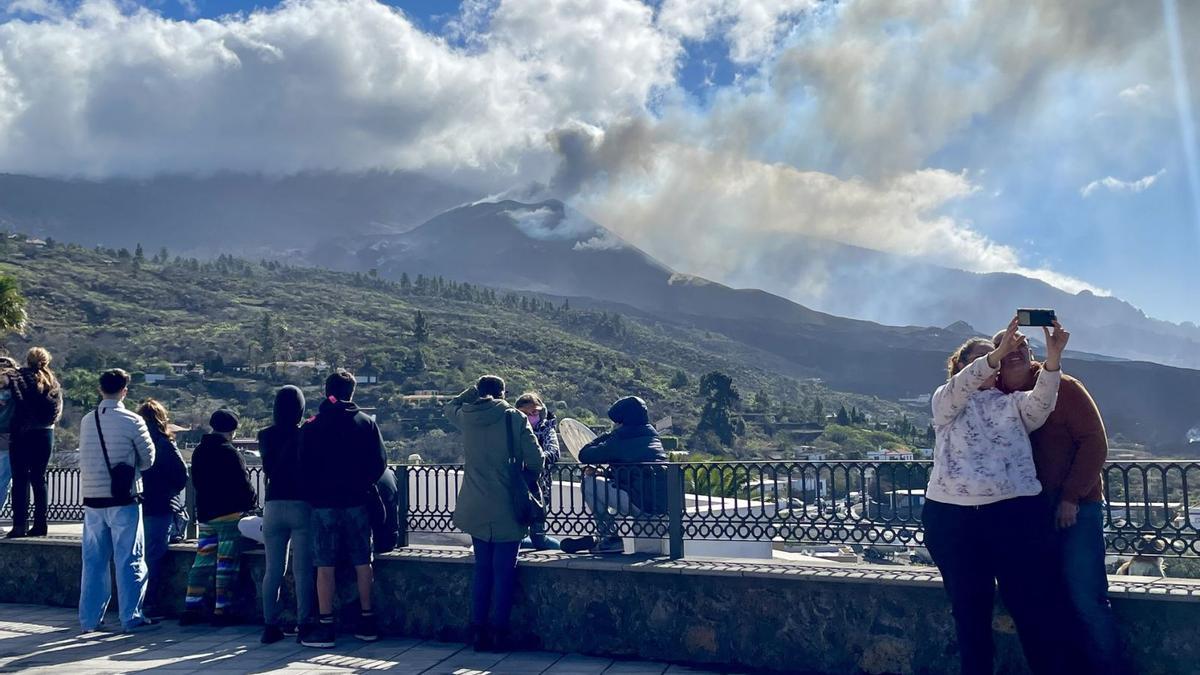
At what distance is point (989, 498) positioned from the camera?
13.3ft

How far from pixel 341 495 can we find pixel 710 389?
219 ft

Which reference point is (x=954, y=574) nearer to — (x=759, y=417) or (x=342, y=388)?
(x=342, y=388)

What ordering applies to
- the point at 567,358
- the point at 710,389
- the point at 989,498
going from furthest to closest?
the point at 567,358 → the point at 710,389 → the point at 989,498

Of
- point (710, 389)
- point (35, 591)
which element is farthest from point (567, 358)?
point (35, 591)

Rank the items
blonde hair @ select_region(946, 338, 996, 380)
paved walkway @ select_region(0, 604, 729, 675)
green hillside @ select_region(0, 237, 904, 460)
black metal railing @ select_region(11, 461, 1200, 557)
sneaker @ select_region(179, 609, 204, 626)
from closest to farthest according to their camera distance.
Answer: blonde hair @ select_region(946, 338, 996, 380)
black metal railing @ select_region(11, 461, 1200, 557)
paved walkway @ select_region(0, 604, 729, 675)
sneaker @ select_region(179, 609, 204, 626)
green hillside @ select_region(0, 237, 904, 460)

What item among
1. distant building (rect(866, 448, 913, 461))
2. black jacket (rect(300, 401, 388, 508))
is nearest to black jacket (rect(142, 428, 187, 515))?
black jacket (rect(300, 401, 388, 508))

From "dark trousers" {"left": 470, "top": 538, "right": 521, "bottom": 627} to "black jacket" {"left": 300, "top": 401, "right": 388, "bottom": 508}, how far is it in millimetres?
879

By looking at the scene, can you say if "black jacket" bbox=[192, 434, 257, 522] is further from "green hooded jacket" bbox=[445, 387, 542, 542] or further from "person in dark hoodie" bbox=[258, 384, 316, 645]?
"green hooded jacket" bbox=[445, 387, 542, 542]

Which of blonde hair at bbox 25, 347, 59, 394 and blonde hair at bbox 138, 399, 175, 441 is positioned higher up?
blonde hair at bbox 25, 347, 59, 394

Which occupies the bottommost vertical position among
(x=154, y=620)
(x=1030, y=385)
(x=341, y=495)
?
(x=154, y=620)

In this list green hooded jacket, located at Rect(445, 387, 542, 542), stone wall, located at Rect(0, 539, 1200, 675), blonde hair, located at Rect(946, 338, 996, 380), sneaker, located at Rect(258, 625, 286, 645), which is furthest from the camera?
sneaker, located at Rect(258, 625, 286, 645)

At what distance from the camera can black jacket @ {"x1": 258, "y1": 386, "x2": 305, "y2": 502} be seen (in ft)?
19.6

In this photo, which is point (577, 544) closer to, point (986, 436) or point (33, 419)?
point (986, 436)

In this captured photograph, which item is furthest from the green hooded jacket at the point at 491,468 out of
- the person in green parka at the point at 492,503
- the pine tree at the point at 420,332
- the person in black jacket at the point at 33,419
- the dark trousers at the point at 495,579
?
the pine tree at the point at 420,332
